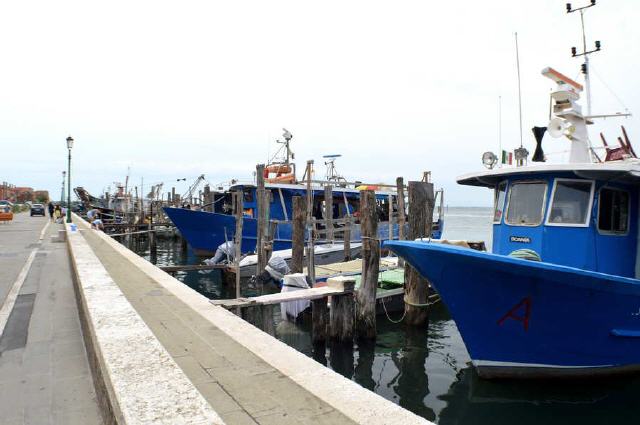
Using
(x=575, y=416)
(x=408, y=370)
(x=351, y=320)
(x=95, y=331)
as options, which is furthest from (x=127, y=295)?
(x=575, y=416)

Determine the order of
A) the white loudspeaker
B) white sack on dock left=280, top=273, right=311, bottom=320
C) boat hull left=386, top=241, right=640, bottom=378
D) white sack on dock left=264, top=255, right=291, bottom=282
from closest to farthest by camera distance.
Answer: boat hull left=386, top=241, right=640, bottom=378
the white loudspeaker
white sack on dock left=280, top=273, right=311, bottom=320
white sack on dock left=264, top=255, right=291, bottom=282

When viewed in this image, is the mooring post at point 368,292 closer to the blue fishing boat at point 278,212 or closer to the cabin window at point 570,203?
the cabin window at point 570,203

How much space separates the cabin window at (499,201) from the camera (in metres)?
7.93

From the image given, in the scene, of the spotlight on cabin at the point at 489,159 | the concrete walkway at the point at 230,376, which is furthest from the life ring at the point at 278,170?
the concrete walkway at the point at 230,376

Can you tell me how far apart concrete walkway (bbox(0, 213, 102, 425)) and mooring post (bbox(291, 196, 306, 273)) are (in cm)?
535

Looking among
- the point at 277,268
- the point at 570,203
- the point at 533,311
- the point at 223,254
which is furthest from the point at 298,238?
the point at 533,311

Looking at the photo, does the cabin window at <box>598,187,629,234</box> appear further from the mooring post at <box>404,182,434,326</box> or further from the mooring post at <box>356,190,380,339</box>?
the mooring post at <box>356,190,380,339</box>

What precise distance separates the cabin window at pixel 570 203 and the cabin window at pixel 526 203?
0.18 meters

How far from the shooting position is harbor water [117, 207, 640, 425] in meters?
6.57

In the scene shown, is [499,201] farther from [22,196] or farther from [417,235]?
[22,196]

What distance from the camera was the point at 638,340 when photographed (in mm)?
7062

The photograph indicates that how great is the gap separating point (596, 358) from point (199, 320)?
5.66 meters

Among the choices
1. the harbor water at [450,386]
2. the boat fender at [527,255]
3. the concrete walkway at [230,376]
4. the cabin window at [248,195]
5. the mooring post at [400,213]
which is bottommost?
the harbor water at [450,386]

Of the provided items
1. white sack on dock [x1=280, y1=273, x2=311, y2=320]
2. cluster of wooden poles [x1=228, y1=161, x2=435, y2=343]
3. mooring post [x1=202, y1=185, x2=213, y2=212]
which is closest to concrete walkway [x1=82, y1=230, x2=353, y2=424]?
cluster of wooden poles [x1=228, y1=161, x2=435, y2=343]
